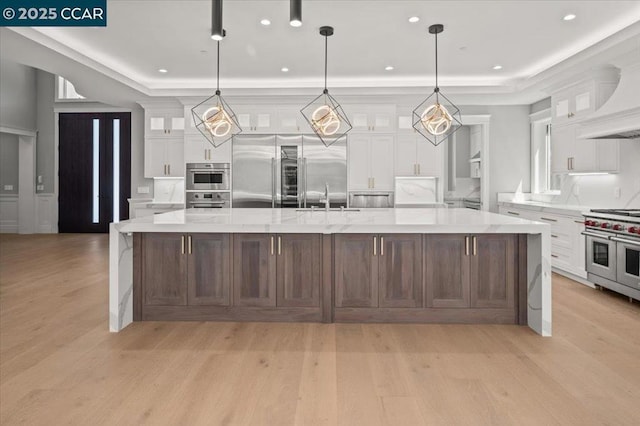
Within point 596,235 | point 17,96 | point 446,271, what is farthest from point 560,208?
point 17,96

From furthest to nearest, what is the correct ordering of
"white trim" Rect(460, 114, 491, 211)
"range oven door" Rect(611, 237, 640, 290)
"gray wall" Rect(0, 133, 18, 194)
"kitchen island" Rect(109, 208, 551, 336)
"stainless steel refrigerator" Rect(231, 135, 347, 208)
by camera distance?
1. "gray wall" Rect(0, 133, 18, 194)
2. "white trim" Rect(460, 114, 491, 211)
3. "stainless steel refrigerator" Rect(231, 135, 347, 208)
4. "range oven door" Rect(611, 237, 640, 290)
5. "kitchen island" Rect(109, 208, 551, 336)

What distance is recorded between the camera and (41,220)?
31.6 feet

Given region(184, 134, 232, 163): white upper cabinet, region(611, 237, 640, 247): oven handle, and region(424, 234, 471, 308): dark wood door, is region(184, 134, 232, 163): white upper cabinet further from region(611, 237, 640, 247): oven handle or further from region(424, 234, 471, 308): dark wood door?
region(611, 237, 640, 247): oven handle

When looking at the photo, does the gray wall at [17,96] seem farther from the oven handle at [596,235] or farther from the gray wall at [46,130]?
the oven handle at [596,235]

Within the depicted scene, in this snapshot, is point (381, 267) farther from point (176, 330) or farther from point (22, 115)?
point (22, 115)

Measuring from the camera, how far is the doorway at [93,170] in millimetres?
9570

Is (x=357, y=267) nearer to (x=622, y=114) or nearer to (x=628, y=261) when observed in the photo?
(x=628, y=261)

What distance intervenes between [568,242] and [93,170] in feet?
30.7

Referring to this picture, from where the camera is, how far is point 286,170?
6672 millimetres

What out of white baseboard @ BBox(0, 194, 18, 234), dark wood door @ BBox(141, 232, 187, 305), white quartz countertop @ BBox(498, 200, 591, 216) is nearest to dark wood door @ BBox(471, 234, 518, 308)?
white quartz countertop @ BBox(498, 200, 591, 216)

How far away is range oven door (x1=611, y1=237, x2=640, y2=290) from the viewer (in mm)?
3908

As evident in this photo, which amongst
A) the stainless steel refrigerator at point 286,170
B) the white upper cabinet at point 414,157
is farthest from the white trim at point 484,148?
the stainless steel refrigerator at point 286,170

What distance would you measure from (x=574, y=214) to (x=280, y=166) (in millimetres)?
4038

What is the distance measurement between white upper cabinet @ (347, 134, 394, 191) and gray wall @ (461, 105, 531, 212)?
1.61m
